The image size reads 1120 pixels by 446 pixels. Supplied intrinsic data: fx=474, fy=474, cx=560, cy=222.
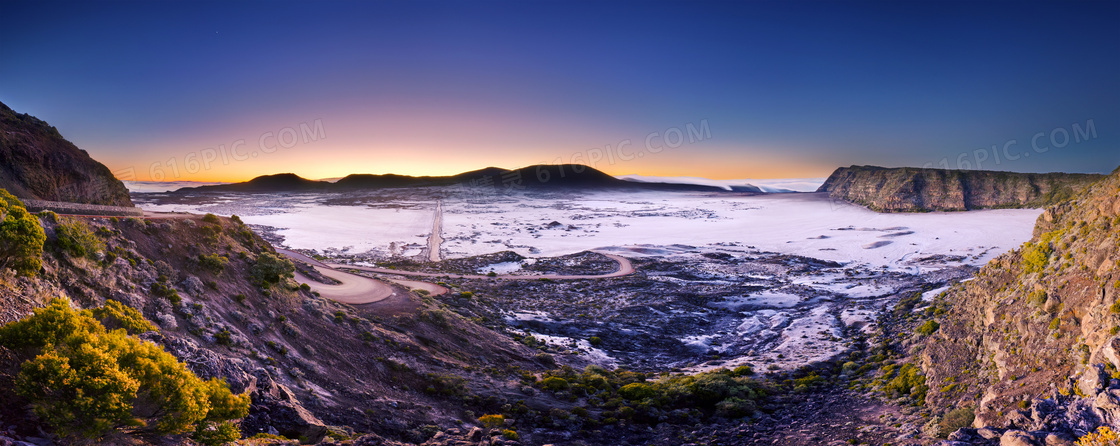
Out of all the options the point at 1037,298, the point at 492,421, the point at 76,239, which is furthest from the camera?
the point at 492,421

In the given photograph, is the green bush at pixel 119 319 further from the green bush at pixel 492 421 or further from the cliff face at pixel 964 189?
the cliff face at pixel 964 189

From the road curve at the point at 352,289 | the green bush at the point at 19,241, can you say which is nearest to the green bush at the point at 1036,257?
the green bush at the point at 19,241

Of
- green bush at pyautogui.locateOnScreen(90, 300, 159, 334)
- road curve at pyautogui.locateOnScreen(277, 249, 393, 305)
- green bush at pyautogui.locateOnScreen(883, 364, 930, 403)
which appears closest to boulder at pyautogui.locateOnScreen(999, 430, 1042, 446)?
green bush at pyautogui.locateOnScreen(883, 364, 930, 403)

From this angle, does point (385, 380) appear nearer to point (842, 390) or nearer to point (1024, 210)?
point (842, 390)

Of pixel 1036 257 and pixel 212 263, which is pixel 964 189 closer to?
pixel 1036 257

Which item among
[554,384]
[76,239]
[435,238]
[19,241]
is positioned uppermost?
[19,241]

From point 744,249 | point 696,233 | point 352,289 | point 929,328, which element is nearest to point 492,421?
point 352,289

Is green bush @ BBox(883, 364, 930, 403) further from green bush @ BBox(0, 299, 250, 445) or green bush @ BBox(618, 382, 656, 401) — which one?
green bush @ BBox(0, 299, 250, 445)
